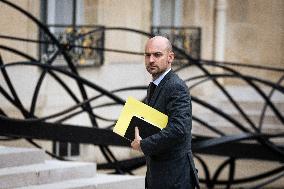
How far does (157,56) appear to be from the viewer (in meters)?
3.50

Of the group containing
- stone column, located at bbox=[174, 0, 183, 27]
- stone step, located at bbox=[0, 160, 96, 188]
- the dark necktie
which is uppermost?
stone column, located at bbox=[174, 0, 183, 27]

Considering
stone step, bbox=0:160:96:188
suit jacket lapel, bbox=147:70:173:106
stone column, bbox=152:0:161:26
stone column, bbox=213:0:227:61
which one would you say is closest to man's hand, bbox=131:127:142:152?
suit jacket lapel, bbox=147:70:173:106

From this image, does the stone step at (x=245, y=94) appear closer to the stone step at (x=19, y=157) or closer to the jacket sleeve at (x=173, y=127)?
the stone step at (x=19, y=157)

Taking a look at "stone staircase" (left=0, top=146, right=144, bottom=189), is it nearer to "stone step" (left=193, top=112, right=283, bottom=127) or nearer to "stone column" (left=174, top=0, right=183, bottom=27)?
"stone step" (left=193, top=112, right=283, bottom=127)

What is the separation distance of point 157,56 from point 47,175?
2.51m

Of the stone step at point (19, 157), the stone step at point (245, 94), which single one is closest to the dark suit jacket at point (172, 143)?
the stone step at point (19, 157)

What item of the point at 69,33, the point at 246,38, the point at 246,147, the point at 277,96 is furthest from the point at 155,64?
the point at 246,38

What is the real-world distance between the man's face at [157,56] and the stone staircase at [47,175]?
7.15 feet

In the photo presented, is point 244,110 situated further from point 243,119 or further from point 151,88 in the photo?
point 151,88

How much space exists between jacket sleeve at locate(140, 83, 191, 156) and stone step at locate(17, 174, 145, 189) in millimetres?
2181

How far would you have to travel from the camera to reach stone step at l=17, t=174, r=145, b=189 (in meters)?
5.65

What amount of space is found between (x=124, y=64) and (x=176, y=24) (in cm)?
244

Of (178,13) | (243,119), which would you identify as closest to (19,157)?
(243,119)

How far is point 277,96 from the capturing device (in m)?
13.9
